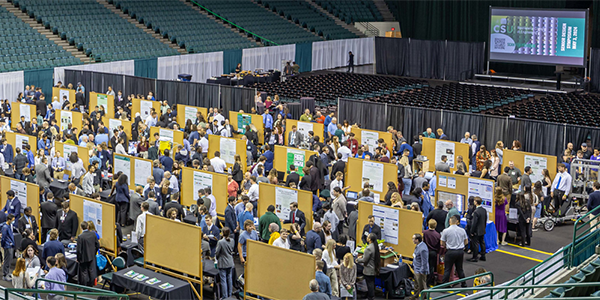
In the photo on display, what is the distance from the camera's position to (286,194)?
1357 cm

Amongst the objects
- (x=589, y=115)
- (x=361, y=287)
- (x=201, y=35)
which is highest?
(x=201, y=35)

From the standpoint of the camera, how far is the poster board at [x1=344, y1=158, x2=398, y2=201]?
15.4m

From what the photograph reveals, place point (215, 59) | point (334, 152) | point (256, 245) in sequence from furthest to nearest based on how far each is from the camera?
1. point (215, 59)
2. point (334, 152)
3. point (256, 245)

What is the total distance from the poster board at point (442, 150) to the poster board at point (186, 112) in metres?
7.86

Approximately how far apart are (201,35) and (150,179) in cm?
2492

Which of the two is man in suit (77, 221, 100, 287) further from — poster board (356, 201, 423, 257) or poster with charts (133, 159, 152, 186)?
poster board (356, 201, 423, 257)

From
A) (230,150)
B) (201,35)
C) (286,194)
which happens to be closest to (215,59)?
(201,35)

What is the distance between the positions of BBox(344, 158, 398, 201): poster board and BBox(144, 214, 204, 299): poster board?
5.98m

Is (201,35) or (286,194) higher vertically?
(201,35)

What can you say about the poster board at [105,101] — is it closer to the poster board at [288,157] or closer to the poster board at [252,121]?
the poster board at [252,121]

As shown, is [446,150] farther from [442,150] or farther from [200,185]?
[200,185]

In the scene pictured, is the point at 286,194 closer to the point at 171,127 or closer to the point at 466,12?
the point at 171,127

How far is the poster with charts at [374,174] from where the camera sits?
617 inches

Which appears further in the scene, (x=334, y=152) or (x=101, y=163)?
(x=334, y=152)
